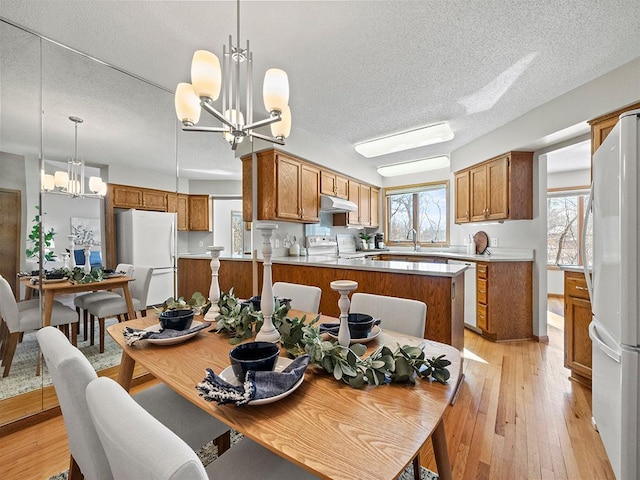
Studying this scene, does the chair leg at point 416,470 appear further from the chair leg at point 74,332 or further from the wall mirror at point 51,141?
the chair leg at point 74,332

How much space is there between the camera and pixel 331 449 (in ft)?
1.91

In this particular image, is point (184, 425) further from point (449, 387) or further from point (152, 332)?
point (449, 387)

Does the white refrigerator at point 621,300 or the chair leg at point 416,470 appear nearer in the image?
the white refrigerator at point 621,300

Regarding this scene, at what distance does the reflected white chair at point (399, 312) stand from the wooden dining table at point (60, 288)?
2.06 m

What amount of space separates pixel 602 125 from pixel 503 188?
1143 millimetres

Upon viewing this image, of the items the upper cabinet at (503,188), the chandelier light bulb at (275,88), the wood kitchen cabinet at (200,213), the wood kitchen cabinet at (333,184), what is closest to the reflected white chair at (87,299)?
the wood kitchen cabinet at (200,213)

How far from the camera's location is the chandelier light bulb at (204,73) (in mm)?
1317

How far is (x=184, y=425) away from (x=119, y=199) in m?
2.22

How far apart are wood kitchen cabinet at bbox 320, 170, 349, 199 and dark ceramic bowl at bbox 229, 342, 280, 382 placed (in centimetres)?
333

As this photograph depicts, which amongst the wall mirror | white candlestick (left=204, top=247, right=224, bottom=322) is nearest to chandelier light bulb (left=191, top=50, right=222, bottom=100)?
white candlestick (left=204, top=247, right=224, bottom=322)

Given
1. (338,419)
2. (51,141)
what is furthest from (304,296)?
(51,141)

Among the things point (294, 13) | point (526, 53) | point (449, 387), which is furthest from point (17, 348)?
point (526, 53)

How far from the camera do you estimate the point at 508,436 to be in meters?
1.71

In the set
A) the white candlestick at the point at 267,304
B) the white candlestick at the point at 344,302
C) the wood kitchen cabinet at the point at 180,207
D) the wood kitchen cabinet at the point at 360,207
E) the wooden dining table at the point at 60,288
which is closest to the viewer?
the white candlestick at the point at 344,302
